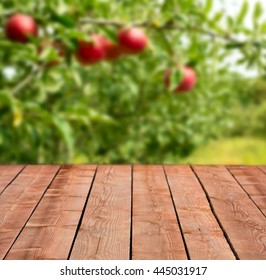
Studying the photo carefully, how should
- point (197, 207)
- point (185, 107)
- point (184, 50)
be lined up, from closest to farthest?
point (197, 207) → point (184, 50) → point (185, 107)

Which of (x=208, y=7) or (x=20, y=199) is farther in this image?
(x=208, y=7)

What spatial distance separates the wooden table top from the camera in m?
1.30

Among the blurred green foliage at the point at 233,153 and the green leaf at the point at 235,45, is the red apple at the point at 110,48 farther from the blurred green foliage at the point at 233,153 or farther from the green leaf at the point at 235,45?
the blurred green foliage at the point at 233,153

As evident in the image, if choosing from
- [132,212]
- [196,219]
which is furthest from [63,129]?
[196,219]

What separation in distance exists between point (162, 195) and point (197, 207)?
156 millimetres

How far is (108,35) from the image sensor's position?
214 centimetres

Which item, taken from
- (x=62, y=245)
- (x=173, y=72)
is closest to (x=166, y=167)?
(x=173, y=72)

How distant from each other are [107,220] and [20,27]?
78cm

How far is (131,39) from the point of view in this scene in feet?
6.96

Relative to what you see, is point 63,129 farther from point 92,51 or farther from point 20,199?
point 20,199

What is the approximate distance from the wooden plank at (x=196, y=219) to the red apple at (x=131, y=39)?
418mm

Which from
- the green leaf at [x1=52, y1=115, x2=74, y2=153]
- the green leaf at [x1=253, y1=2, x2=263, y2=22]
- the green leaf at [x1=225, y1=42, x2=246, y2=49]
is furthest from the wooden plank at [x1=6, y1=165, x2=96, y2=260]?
the green leaf at [x1=253, y1=2, x2=263, y2=22]

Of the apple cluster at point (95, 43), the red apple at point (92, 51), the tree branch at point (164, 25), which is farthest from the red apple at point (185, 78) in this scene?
the red apple at point (92, 51)
